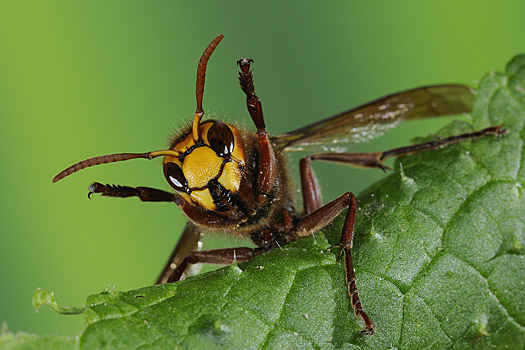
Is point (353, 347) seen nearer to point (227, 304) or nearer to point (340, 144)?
point (227, 304)

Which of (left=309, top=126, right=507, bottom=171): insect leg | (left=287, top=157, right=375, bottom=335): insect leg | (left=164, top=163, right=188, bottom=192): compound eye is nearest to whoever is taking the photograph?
(left=287, top=157, right=375, bottom=335): insect leg

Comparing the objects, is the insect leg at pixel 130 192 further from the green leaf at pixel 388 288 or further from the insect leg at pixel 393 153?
the insect leg at pixel 393 153

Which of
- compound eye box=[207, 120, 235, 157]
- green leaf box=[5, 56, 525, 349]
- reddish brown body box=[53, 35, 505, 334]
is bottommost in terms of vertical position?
green leaf box=[5, 56, 525, 349]

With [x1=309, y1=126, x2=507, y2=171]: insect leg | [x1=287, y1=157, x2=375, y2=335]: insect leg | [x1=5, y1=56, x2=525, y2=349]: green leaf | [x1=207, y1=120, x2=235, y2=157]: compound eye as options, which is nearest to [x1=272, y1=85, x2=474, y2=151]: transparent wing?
[x1=309, y1=126, x2=507, y2=171]: insect leg

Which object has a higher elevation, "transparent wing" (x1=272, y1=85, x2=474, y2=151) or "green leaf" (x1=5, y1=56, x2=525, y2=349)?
"transparent wing" (x1=272, y1=85, x2=474, y2=151)

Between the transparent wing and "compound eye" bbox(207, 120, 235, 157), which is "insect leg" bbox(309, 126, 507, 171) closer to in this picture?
the transparent wing

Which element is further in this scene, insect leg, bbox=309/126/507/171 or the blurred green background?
the blurred green background

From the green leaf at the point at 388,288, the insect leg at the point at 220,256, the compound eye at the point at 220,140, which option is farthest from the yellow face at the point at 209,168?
the insect leg at the point at 220,256
